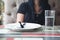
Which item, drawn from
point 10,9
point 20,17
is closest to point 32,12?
point 20,17

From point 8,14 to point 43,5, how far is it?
1.52 ft

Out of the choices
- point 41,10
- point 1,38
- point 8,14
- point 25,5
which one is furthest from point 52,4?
point 1,38

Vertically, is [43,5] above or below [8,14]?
above

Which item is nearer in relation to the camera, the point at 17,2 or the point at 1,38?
the point at 1,38

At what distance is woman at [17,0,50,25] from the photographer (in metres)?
1.53

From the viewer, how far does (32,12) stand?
1.56 meters

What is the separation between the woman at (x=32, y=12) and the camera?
1530 mm

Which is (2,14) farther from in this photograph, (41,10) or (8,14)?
(41,10)

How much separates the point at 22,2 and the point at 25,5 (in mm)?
57

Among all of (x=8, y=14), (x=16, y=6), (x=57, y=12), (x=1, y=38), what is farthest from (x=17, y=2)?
(x=1, y=38)

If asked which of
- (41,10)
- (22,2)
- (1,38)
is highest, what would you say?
(22,2)

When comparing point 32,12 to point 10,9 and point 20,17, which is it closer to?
point 20,17

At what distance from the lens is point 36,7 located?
1606mm

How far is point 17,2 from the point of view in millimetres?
1614
